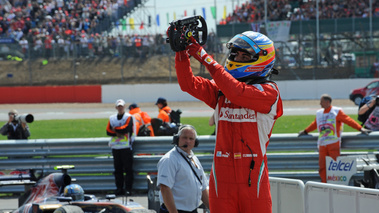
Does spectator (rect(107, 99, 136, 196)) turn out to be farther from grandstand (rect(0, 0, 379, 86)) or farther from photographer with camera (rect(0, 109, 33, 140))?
grandstand (rect(0, 0, 379, 86))

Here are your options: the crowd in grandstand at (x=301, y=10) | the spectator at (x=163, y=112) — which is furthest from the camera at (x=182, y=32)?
the crowd in grandstand at (x=301, y=10)

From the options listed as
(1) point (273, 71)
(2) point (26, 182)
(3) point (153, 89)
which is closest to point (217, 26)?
(3) point (153, 89)

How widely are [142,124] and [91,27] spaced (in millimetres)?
29424

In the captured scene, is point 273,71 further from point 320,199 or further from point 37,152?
point 37,152

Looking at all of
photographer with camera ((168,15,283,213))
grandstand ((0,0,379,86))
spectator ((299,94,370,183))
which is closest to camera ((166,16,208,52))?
photographer with camera ((168,15,283,213))

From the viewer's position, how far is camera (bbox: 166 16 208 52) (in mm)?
3293

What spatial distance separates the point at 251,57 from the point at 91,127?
17.9 meters

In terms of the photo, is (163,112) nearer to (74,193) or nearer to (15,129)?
(15,129)

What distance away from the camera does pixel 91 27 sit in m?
40.7

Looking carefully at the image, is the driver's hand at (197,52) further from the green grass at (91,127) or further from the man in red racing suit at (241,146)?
the green grass at (91,127)

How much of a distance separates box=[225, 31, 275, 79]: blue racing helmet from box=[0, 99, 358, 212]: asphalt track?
21885mm

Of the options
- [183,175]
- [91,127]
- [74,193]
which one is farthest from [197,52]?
[91,127]

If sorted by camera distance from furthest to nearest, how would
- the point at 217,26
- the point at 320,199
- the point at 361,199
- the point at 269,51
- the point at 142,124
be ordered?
the point at 217,26, the point at 142,124, the point at 320,199, the point at 361,199, the point at 269,51

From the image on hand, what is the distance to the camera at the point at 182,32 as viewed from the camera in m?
3.29
